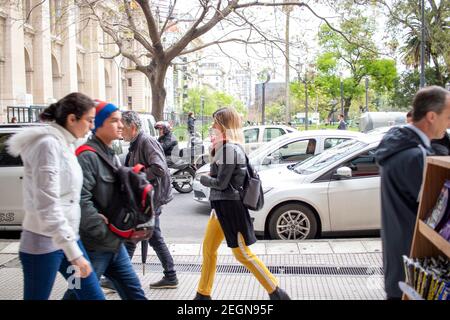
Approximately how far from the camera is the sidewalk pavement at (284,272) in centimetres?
530

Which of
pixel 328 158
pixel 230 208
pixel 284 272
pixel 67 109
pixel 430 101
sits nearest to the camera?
pixel 430 101

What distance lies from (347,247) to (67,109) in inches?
188

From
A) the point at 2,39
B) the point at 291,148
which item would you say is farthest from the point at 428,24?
the point at 2,39

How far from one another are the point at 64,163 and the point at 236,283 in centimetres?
306

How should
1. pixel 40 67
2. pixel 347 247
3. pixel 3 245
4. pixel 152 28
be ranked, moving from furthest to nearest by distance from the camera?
pixel 40 67 < pixel 152 28 < pixel 3 245 < pixel 347 247

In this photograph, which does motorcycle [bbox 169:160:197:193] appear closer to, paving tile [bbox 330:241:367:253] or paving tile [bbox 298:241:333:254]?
paving tile [bbox 298:241:333:254]

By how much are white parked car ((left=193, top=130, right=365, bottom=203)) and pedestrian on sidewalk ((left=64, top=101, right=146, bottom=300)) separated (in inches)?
256

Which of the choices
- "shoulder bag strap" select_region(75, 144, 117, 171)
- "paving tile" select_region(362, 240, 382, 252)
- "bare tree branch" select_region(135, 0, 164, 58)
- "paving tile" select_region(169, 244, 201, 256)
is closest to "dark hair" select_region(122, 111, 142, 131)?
"shoulder bag strap" select_region(75, 144, 117, 171)

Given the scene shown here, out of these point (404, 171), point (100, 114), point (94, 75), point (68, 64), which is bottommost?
point (404, 171)

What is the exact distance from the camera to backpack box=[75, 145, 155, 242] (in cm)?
334

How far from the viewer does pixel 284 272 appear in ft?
19.9

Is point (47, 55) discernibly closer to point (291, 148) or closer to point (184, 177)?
point (184, 177)

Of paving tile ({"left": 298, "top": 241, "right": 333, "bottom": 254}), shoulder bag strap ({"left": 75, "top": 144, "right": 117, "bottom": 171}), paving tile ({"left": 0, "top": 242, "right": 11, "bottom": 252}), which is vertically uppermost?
shoulder bag strap ({"left": 75, "top": 144, "right": 117, "bottom": 171})
